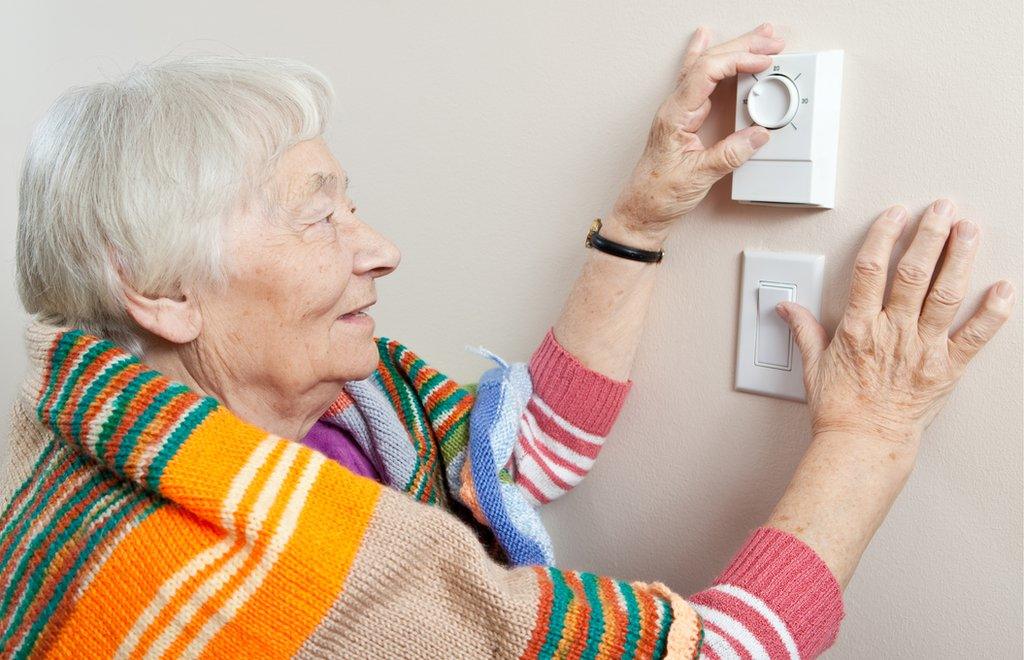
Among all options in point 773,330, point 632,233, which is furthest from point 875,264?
point 632,233

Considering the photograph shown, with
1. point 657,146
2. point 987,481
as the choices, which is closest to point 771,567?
point 987,481

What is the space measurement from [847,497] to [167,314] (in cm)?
66

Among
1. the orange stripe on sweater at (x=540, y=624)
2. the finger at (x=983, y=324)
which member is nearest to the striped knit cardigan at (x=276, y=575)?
the orange stripe on sweater at (x=540, y=624)

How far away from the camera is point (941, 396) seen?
29.8 inches

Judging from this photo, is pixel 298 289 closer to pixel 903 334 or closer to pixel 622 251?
pixel 622 251

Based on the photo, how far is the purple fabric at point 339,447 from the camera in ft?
3.53

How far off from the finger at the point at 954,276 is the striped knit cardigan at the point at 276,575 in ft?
0.75

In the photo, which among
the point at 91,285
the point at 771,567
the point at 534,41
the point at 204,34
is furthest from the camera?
the point at 204,34

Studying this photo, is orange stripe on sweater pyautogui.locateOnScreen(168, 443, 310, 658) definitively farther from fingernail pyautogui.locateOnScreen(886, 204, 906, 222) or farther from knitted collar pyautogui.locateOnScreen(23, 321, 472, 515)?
fingernail pyautogui.locateOnScreen(886, 204, 906, 222)

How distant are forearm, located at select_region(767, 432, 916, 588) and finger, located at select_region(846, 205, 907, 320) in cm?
12

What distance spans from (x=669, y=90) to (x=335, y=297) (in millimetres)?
396

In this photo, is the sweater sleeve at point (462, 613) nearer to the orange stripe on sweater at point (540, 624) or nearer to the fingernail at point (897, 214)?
the orange stripe on sweater at point (540, 624)

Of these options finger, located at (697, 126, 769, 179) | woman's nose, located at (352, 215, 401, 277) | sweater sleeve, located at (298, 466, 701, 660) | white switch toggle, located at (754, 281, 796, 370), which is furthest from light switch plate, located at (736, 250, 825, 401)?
woman's nose, located at (352, 215, 401, 277)

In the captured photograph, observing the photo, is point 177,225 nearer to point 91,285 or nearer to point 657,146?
point 91,285
